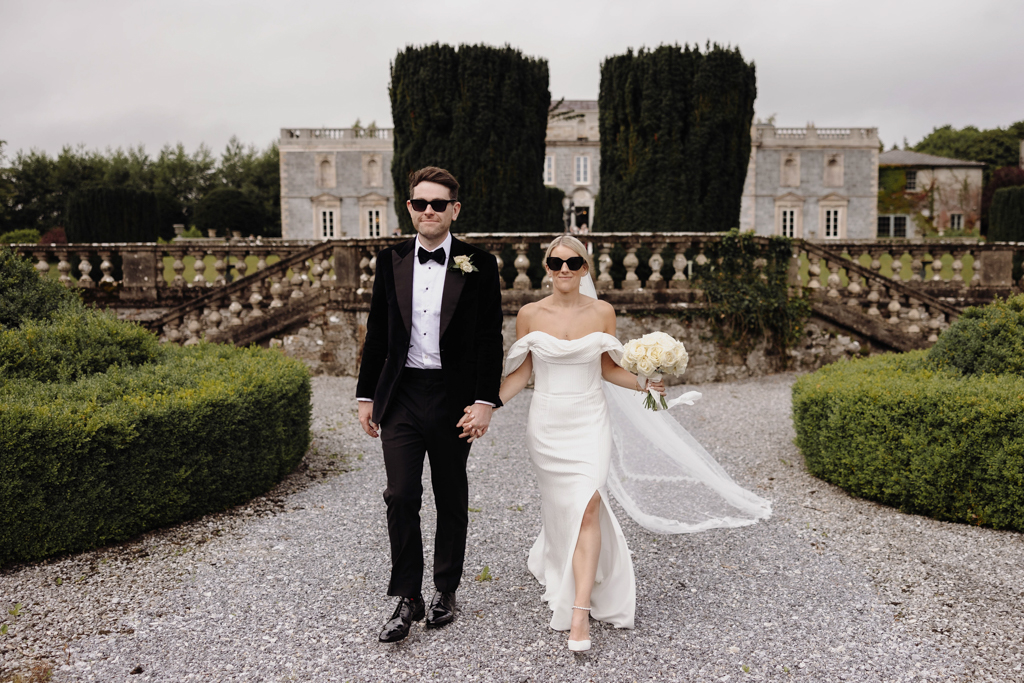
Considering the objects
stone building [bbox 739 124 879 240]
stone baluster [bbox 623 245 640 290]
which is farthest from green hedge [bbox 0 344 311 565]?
stone building [bbox 739 124 879 240]

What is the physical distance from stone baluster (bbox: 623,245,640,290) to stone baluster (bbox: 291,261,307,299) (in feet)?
15.6

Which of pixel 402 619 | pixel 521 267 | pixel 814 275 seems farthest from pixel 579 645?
pixel 814 275

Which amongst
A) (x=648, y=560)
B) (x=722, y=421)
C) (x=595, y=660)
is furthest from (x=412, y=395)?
(x=722, y=421)

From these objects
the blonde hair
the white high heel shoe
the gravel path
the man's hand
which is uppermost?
the blonde hair

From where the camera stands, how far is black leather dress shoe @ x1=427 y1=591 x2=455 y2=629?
11.2ft

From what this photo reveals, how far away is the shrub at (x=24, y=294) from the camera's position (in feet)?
18.6

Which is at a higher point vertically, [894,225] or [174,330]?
[894,225]

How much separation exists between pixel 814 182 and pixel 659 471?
45478mm

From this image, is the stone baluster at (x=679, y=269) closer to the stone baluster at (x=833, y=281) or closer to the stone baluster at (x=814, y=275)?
the stone baluster at (x=814, y=275)

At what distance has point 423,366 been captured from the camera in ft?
10.7

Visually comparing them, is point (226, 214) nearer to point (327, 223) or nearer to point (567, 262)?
point (327, 223)

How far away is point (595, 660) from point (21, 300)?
17.9 ft

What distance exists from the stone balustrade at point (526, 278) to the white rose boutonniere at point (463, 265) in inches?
250

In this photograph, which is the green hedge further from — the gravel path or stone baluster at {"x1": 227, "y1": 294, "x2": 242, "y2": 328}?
stone baluster at {"x1": 227, "y1": 294, "x2": 242, "y2": 328}
